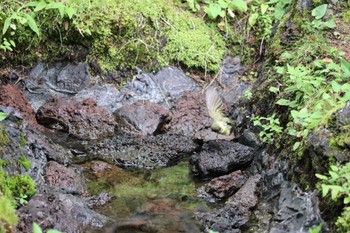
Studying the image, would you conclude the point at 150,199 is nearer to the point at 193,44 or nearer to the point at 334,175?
the point at 334,175

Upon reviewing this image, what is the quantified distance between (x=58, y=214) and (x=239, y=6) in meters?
4.78

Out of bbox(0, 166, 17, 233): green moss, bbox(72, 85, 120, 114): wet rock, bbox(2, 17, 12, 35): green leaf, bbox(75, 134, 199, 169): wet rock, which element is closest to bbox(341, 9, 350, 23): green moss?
bbox(75, 134, 199, 169): wet rock

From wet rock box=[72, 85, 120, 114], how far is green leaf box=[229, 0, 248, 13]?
230 cm

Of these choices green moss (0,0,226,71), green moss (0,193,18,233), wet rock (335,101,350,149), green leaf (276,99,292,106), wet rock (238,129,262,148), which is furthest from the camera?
green moss (0,0,226,71)

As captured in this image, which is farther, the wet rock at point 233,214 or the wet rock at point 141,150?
the wet rock at point 141,150

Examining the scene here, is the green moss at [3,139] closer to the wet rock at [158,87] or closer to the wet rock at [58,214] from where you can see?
the wet rock at [58,214]

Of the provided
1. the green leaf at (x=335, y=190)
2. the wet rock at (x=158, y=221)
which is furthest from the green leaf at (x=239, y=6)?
the green leaf at (x=335, y=190)

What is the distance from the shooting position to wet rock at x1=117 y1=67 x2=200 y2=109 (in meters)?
7.39

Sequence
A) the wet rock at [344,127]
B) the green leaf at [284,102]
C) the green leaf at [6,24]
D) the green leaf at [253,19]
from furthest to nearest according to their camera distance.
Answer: the green leaf at [253,19] < the green leaf at [6,24] < the green leaf at [284,102] < the wet rock at [344,127]

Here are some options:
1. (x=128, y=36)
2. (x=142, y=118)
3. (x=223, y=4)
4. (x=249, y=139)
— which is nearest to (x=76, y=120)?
(x=142, y=118)

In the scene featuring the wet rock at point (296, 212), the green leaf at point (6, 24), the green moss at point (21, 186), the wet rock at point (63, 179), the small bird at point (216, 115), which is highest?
the wet rock at point (296, 212)

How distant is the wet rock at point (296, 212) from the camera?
164 inches

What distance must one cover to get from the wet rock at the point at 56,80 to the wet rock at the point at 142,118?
31.7 inches

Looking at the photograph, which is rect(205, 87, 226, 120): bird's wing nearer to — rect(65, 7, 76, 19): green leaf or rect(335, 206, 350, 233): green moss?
rect(65, 7, 76, 19): green leaf
